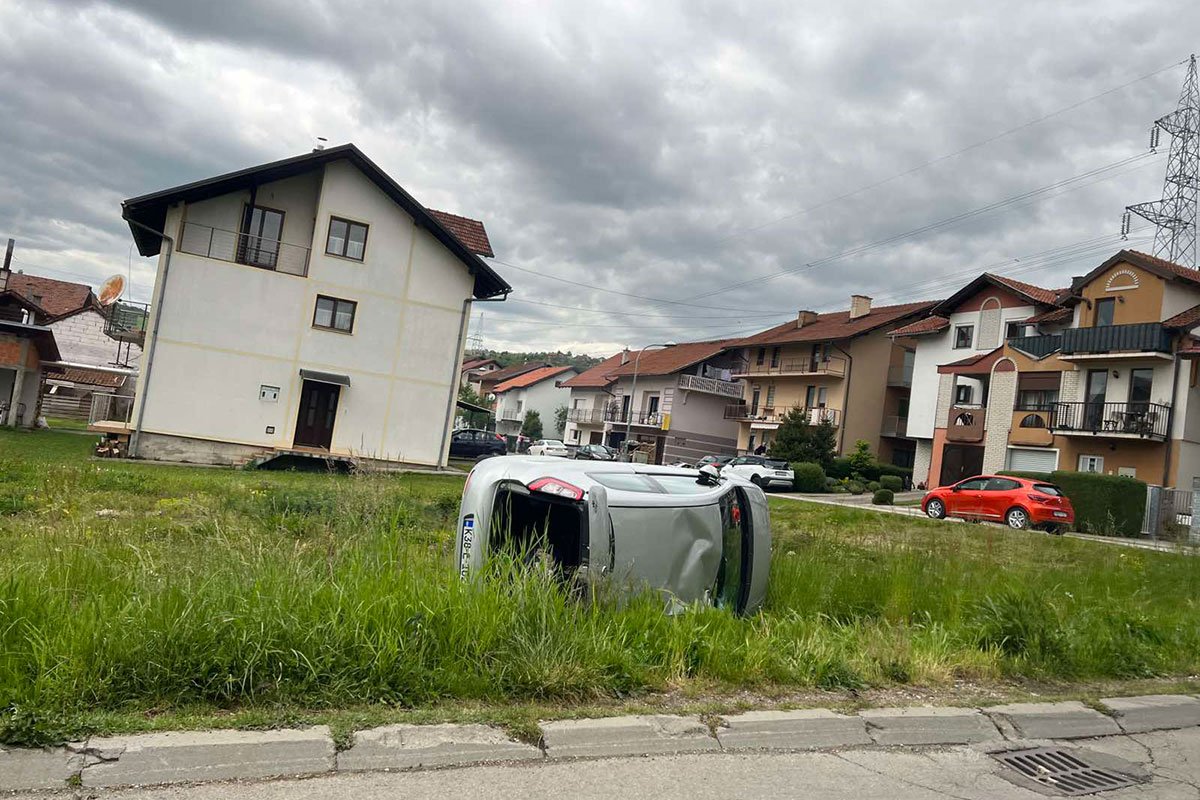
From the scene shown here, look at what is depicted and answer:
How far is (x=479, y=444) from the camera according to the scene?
46.2m

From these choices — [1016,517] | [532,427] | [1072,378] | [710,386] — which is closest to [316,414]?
[1016,517]

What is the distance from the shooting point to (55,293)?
60062 millimetres

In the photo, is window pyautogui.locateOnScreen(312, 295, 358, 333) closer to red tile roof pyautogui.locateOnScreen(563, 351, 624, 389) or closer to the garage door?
the garage door

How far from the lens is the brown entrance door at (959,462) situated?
41062 millimetres

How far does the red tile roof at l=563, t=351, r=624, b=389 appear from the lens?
77181mm

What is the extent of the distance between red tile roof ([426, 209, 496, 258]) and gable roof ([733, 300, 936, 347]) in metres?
26.9

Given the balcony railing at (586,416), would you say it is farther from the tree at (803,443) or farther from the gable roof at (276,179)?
the gable roof at (276,179)

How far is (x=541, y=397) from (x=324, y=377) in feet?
204

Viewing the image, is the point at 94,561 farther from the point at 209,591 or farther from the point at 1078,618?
the point at 1078,618

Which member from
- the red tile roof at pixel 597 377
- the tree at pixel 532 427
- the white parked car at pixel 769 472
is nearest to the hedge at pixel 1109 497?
the white parked car at pixel 769 472

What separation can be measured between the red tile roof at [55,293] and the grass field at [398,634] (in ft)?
197

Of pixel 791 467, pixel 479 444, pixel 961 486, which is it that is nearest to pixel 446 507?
pixel 961 486

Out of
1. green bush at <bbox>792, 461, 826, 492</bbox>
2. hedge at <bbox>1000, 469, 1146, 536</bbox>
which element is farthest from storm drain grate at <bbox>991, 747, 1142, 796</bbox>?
green bush at <bbox>792, 461, 826, 492</bbox>

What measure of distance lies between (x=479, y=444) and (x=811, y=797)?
42950 mm
